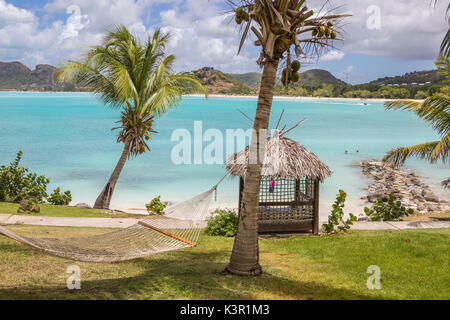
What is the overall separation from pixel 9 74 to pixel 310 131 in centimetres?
11106

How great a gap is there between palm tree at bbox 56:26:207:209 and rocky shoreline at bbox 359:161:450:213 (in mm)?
7490

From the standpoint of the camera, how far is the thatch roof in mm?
6555

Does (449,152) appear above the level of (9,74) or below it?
below

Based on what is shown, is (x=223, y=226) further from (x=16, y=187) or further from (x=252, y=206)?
(x=16, y=187)

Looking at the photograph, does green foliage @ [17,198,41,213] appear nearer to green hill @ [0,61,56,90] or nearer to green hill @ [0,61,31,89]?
green hill @ [0,61,56,90]

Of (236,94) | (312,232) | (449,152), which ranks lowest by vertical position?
(312,232)

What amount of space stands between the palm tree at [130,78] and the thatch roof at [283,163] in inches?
134

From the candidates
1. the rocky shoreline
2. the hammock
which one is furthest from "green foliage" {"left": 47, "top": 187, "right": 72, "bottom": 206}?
the rocky shoreline

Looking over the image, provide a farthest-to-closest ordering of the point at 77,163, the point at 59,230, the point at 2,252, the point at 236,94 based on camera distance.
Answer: the point at 236,94 → the point at 77,163 → the point at 59,230 → the point at 2,252

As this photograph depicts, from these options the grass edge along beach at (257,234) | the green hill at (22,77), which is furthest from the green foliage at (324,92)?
the grass edge along beach at (257,234)

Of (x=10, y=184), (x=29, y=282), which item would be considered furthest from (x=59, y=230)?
(x=10, y=184)

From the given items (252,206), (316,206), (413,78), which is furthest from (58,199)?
(413,78)
